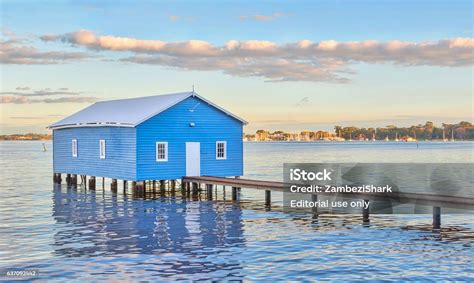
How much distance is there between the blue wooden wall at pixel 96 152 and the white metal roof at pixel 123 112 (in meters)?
0.50

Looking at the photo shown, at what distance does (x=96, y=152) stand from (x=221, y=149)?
8.78 m

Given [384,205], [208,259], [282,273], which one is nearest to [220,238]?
[208,259]

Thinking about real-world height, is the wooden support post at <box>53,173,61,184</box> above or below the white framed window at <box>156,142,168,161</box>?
below

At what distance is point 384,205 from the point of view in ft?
111

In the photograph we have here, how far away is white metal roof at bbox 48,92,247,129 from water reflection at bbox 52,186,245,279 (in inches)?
195

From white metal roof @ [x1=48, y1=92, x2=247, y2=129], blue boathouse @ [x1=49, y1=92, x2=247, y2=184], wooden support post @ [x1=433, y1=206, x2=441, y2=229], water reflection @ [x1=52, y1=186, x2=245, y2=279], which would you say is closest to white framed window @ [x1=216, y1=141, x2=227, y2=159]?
blue boathouse @ [x1=49, y1=92, x2=247, y2=184]

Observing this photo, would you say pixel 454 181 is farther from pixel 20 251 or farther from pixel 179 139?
pixel 20 251

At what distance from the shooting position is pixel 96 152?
144 ft

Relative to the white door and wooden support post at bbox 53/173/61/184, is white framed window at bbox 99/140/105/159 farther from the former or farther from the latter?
wooden support post at bbox 53/173/61/184

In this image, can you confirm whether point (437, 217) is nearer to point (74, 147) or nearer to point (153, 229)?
point (153, 229)

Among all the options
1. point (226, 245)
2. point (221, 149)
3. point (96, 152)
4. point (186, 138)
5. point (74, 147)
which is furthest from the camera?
point (74, 147)

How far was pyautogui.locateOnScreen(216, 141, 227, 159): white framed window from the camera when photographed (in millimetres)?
42000

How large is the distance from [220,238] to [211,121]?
58.7 feet
